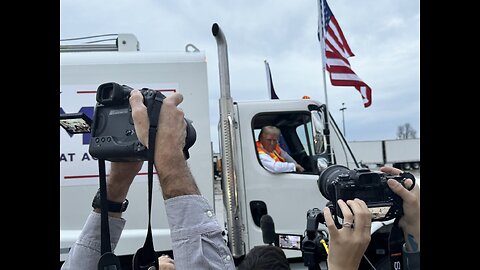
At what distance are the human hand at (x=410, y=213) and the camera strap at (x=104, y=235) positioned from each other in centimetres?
102

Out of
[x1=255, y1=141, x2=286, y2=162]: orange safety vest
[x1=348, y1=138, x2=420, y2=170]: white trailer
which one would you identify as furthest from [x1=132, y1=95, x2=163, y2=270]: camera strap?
[x1=348, y1=138, x2=420, y2=170]: white trailer

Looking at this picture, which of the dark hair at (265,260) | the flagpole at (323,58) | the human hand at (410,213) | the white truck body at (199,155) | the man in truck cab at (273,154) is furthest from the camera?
the man in truck cab at (273,154)

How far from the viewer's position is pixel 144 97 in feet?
4.01

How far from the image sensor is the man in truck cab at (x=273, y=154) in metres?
4.19

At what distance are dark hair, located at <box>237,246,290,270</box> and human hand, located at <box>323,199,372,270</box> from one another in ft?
2.68

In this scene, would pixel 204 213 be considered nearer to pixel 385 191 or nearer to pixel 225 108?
pixel 385 191

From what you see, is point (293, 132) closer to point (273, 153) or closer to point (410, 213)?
point (273, 153)

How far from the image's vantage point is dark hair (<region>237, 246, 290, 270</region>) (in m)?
2.06

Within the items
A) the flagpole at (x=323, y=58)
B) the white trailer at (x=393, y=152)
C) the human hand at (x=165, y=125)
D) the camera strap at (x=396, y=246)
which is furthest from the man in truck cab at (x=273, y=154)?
the white trailer at (x=393, y=152)

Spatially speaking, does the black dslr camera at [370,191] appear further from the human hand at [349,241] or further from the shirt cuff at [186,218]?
the shirt cuff at [186,218]

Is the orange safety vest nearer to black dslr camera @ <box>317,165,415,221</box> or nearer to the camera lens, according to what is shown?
the camera lens

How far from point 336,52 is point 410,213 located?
3385 mm
